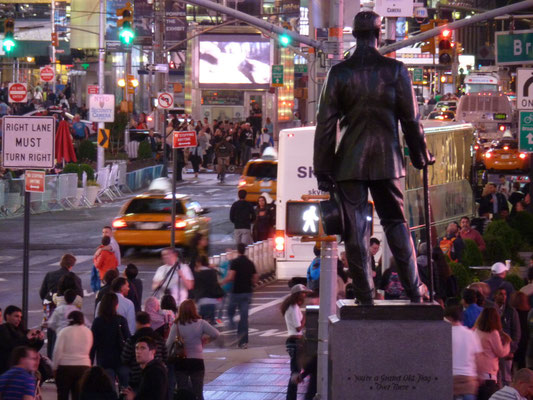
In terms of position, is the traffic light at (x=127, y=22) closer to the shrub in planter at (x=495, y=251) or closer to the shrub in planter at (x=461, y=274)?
the shrub in planter at (x=495, y=251)

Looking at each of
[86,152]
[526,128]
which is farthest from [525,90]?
[86,152]

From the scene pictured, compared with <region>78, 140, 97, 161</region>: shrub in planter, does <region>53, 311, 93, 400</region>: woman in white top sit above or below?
below

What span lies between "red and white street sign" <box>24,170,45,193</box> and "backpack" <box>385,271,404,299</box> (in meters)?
4.86

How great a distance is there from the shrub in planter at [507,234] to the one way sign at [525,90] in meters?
4.09

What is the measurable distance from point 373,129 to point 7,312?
17.9 feet

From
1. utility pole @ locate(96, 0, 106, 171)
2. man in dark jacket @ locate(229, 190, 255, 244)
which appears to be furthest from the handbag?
utility pole @ locate(96, 0, 106, 171)

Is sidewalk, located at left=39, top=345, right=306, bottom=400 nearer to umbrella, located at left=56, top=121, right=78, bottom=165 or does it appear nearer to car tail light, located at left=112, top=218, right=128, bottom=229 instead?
car tail light, located at left=112, top=218, right=128, bottom=229

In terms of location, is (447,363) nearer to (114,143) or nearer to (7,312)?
(7,312)

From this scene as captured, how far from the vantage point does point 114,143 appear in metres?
54.3

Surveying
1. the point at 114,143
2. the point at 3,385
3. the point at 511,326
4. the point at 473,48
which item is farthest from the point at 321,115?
the point at 473,48

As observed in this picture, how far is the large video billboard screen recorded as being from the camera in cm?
5956

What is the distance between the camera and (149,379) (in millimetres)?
10609

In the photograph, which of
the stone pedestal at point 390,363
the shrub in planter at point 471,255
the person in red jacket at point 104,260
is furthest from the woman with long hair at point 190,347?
the shrub in planter at point 471,255

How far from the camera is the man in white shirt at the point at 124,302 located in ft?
46.8
